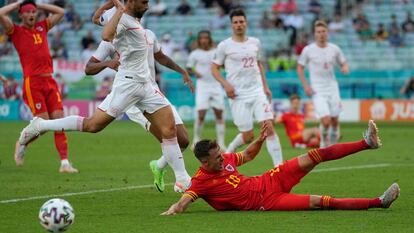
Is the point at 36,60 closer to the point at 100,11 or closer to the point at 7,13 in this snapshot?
the point at 7,13

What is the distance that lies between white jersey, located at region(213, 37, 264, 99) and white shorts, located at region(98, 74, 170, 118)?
4.54 meters

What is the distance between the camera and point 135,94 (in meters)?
12.7

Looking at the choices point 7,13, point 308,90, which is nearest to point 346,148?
point 7,13

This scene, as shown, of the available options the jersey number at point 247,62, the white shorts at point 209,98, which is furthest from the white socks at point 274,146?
the white shorts at point 209,98

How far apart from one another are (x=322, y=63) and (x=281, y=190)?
36.5ft

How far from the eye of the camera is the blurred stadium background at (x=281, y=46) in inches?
1388

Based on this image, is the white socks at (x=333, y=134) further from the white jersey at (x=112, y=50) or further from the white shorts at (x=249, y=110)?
the white jersey at (x=112, y=50)

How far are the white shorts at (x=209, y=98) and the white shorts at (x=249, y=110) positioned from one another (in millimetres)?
6770

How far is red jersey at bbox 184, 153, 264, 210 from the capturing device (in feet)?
36.7

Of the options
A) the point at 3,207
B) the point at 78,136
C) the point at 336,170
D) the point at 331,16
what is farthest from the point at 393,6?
the point at 3,207

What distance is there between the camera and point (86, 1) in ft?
147

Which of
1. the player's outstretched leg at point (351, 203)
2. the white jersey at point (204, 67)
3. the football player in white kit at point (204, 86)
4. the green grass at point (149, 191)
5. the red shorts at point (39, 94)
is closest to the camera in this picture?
the green grass at point (149, 191)

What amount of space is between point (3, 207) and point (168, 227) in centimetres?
275

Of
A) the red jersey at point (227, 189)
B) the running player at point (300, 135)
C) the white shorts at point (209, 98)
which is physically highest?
the red jersey at point (227, 189)
